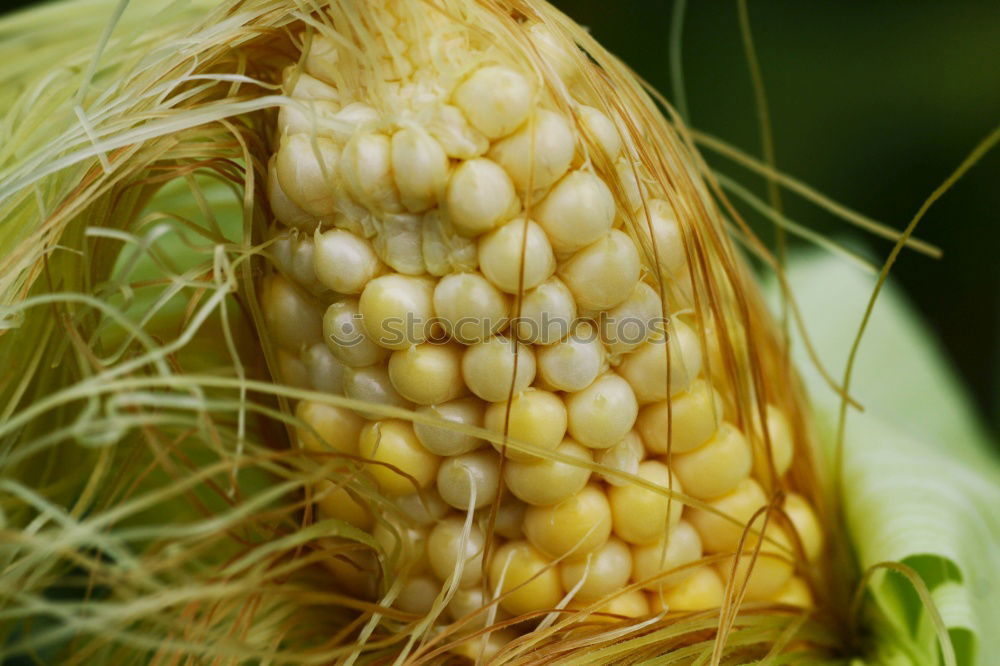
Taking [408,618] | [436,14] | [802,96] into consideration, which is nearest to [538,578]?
[408,618]

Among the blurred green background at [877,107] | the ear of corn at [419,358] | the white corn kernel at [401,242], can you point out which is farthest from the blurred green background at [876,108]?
the white corn kernel at [401,242]

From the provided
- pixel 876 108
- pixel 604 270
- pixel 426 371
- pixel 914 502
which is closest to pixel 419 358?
pixel 426 371

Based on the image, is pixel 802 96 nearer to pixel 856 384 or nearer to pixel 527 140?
pixel 856 384

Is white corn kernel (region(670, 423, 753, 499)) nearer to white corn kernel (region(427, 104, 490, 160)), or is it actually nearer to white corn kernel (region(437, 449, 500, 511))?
white corn kernel (region(437, 449, 500, 511))

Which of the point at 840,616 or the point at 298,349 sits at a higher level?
Result: the point at 298,349

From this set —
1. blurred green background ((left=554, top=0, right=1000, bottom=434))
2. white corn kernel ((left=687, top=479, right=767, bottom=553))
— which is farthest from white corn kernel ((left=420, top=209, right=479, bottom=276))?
blurred green background ((left=554, top=0, right=1000, bottom=434))

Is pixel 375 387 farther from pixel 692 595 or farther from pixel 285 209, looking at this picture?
pixel 692 595

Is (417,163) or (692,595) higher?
(417,163)
